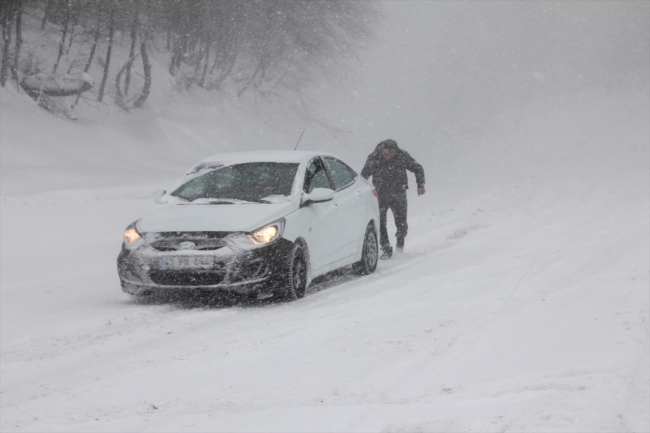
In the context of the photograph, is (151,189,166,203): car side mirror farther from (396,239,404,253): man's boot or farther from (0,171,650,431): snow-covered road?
(396,239,404,253): man's boot

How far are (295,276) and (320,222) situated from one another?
0.84 meters

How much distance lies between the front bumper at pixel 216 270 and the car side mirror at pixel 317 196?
0.74 metres

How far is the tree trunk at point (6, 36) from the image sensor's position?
18.3m

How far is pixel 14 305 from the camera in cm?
841

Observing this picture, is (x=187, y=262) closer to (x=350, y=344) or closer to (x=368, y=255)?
(x=350, y=344)

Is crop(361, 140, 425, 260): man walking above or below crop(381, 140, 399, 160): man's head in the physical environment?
below

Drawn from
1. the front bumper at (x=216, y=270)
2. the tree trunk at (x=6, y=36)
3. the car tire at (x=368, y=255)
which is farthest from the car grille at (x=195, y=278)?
the tree trunk at (x=6, y=36)

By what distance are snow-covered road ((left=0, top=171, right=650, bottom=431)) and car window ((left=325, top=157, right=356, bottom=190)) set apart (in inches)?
41.6

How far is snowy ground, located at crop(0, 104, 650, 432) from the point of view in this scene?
4508 millimetres

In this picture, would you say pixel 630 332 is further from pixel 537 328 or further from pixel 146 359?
pixel 146 359

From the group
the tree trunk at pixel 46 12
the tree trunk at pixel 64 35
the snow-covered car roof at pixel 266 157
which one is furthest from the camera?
the tree trunk at pixel 46 12

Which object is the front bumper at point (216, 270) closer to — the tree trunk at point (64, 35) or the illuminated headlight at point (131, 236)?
the illuminated headlight at point (131, 236)

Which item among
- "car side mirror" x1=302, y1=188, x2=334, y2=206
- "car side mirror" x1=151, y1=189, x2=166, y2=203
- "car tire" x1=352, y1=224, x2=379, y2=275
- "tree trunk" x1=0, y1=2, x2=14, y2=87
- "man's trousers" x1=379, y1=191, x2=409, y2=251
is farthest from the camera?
"tree trunk" x1=0, y1=2, x2=14, y2=87

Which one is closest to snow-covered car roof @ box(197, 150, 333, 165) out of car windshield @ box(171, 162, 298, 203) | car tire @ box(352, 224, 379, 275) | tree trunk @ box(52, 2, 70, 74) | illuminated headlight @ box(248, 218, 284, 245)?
car windshield @ box(171, 162, 298, 203)
